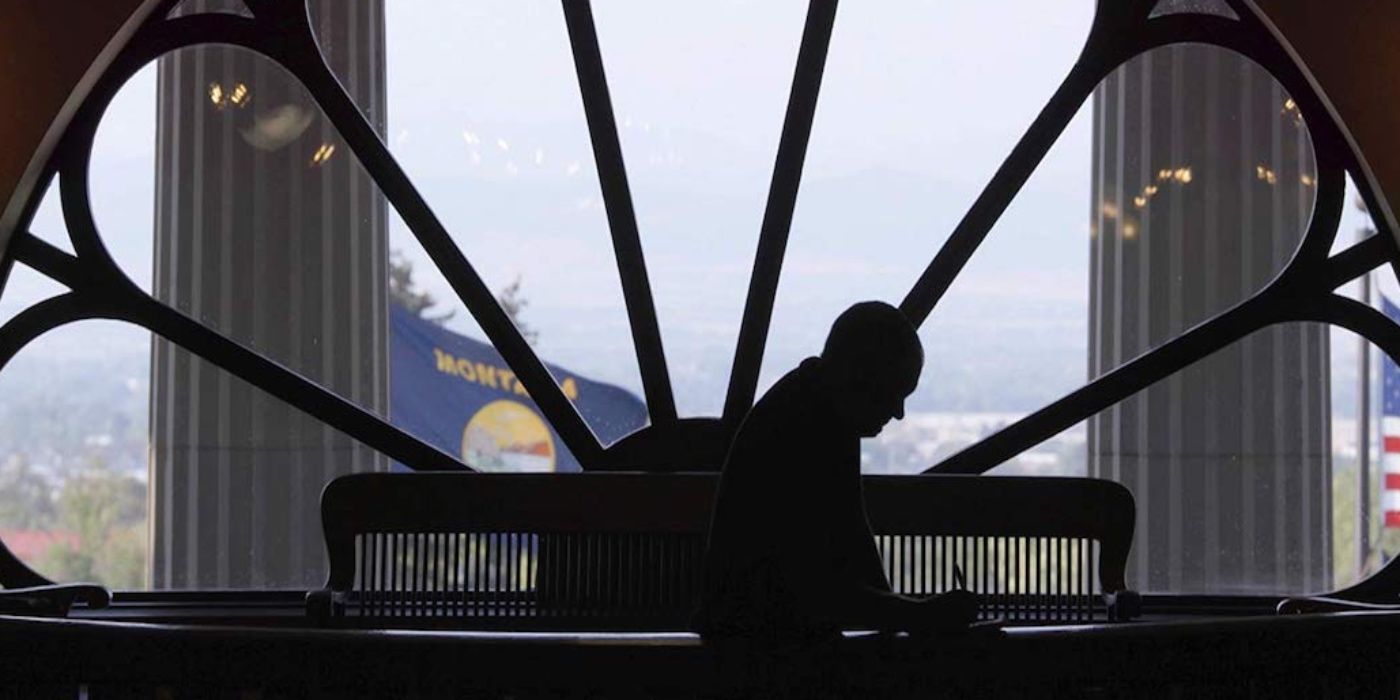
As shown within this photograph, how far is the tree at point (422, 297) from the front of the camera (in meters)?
5.00

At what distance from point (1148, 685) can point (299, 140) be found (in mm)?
3355

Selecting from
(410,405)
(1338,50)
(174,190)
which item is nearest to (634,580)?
(410,405)

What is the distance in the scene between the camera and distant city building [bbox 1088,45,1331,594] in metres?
4.72

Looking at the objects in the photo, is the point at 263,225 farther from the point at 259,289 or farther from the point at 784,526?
the point at 784,526

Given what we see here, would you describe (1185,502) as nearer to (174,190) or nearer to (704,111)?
(704,111)

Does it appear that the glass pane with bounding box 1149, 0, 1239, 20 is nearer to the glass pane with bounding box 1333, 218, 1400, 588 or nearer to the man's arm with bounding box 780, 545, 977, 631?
the glass pane with bounding box 1333, 218, 1400, 588

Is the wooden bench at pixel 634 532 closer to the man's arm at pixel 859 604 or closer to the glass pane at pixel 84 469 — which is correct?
the glass pane at pixel 84 469

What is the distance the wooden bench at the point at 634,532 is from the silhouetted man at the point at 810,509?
6.29 ft

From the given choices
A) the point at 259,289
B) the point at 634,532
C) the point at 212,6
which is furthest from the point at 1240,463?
the point at 212,6

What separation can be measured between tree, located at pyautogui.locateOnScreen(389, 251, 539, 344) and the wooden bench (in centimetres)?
114

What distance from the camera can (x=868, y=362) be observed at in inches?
78.1

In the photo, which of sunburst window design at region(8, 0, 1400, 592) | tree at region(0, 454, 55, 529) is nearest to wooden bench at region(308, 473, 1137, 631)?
sunburst window design at region(8, 0, 1400, 592)

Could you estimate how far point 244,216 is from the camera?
15.5 feet

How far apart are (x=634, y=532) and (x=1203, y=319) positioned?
1.83 meters
